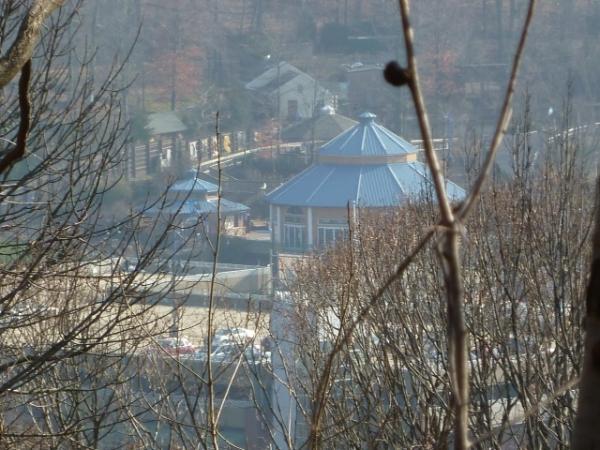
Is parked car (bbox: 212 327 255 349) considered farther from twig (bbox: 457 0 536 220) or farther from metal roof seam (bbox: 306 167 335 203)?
metal roof seam (bbox: 306 167 335 203)

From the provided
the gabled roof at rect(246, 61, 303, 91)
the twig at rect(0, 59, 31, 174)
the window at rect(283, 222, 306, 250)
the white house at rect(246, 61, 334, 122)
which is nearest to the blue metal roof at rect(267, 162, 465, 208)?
the window at rect(283, 222, 306, 250)

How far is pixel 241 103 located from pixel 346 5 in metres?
10.2

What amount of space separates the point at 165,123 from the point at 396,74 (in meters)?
40.7

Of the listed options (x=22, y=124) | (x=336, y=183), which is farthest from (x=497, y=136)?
(x=336, y=183)

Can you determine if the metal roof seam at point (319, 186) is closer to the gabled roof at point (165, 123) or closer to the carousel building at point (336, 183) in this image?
the carousel building at point (336, 183)

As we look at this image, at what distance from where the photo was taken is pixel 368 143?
29828 mm

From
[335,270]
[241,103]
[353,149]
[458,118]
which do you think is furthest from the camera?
[241,103]

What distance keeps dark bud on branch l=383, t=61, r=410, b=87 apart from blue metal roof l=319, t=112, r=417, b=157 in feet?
91.6

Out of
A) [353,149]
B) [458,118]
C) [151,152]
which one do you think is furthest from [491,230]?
[151,152]

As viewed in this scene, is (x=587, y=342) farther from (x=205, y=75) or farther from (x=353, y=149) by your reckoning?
(x=205, y=75)

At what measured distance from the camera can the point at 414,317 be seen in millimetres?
8648

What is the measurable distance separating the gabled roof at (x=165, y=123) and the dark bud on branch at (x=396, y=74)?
38.4 metres

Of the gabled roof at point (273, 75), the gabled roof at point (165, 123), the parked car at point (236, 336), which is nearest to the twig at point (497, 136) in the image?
the parked car at point (236, 336)

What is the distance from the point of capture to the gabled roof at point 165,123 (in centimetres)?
3981
